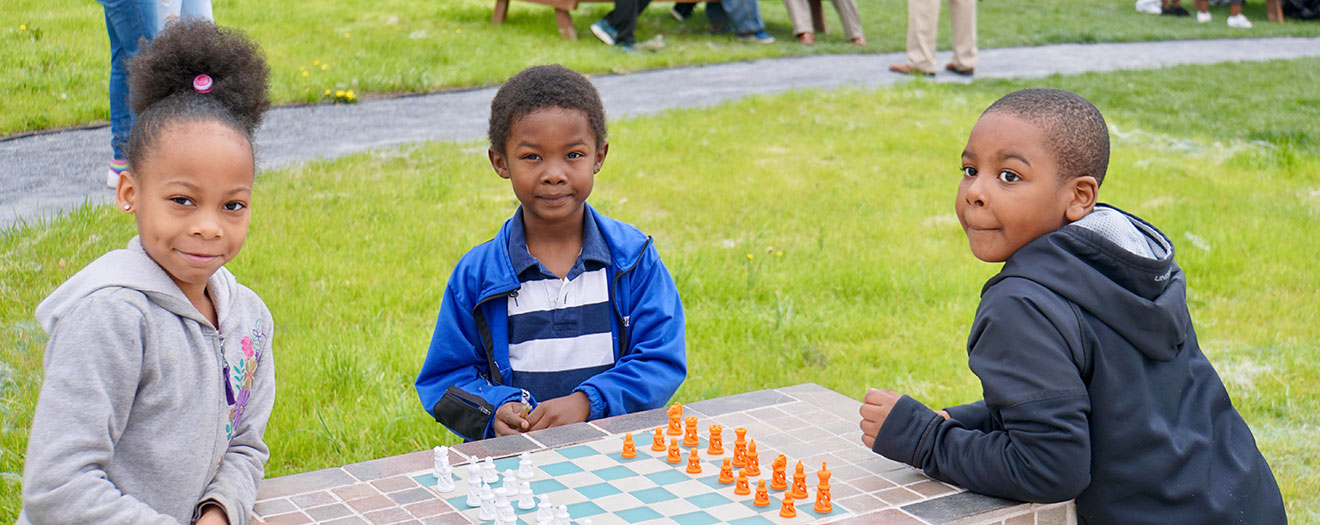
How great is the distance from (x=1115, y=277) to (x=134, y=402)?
1904 mm

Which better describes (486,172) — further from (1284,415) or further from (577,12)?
(577,12)

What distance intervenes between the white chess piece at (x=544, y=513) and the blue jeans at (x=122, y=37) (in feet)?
11.1

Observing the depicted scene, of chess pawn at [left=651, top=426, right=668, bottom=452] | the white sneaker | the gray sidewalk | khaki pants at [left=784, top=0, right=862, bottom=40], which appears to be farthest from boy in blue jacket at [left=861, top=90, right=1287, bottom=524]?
the white sneaker

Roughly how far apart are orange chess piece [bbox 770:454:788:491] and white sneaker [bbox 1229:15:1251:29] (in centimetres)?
1466

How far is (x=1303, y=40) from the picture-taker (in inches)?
558

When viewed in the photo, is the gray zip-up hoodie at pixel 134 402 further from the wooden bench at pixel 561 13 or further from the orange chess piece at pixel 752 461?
the wooden bench at pixel 561 13

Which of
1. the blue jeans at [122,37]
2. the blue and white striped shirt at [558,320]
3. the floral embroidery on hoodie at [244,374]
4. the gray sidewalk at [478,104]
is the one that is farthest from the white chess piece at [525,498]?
the blue jeans at [122,37]

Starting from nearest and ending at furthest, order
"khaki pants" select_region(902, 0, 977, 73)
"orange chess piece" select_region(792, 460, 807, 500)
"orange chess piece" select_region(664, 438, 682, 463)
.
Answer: "orange chess piece" select_region(792, 460, 807, 500)
"orange chess piece" select_region(664, 438, 682, 463)
"khaki pants" select_region(902, 0, 977, 73)

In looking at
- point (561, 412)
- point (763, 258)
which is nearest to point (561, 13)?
point (763, 258)

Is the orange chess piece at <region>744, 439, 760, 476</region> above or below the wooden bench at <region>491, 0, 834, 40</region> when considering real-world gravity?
above

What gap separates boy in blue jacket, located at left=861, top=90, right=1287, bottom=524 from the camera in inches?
94.8

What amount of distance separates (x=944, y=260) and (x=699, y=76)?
501cm

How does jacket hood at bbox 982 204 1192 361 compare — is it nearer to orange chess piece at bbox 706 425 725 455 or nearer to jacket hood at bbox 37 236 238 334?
orange chess piece at bbox 706 425 725 455

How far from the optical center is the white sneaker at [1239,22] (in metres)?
15.2
